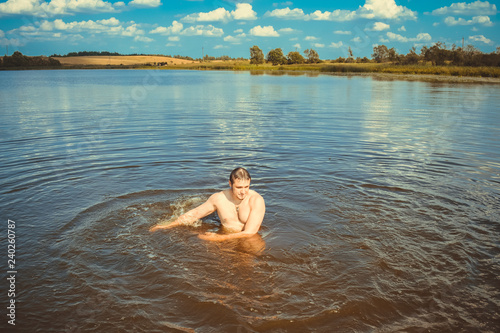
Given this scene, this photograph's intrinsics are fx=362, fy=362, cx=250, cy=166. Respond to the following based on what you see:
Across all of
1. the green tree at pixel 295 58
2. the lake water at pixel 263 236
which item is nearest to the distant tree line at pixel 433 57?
the green tree at pixel 295 58

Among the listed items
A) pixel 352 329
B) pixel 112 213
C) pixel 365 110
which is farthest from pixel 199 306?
pixel 365 110

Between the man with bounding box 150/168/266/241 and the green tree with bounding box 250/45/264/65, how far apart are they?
15538 centimetres

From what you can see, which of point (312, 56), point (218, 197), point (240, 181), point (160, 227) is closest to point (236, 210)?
point (218, 197)

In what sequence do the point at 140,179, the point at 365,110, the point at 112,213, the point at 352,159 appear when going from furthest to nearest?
the point at 365,110, the point at 352,159, the point at 140,179, the point at 112,213

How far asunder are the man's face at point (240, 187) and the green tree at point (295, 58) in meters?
142

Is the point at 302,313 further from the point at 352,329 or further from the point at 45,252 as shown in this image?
the point at 45,252

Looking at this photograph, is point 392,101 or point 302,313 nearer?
point 302,313

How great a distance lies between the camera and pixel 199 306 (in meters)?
4.50

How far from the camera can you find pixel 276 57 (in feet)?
503

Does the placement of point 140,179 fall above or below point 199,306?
above

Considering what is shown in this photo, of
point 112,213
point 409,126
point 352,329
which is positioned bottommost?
point 352,329

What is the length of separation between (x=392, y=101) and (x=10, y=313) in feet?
87.5

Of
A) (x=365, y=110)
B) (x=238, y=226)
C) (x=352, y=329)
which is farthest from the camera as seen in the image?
(x=365, y=110)

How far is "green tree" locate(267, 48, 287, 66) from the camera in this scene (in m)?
152
